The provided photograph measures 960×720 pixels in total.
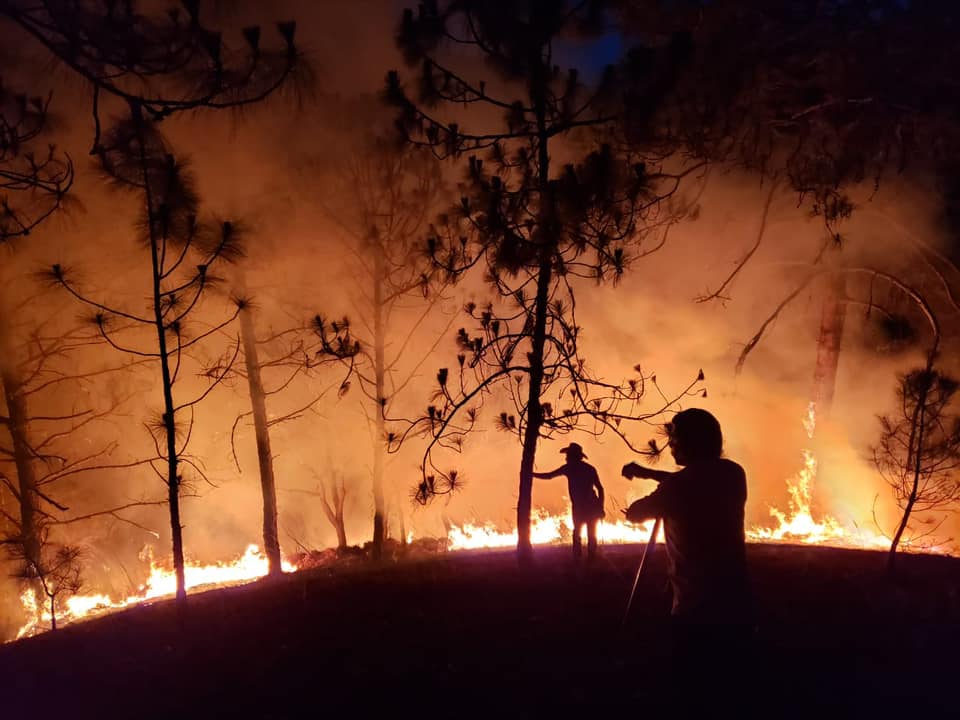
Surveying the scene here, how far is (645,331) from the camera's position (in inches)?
571

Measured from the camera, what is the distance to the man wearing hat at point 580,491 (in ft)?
18.6

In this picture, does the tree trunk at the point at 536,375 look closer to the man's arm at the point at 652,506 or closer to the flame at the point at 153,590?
the man's arm at the point at 652,506

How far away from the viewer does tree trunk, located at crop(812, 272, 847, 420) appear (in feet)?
38.9

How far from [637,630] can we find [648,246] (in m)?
10.9

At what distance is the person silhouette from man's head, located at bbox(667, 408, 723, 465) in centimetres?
4

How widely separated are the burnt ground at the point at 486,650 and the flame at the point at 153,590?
627cm

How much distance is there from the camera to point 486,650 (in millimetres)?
4488

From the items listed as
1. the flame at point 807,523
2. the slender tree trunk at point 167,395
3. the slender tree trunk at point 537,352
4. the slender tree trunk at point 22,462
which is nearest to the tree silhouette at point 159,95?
the slender tree trunk at point 167,395

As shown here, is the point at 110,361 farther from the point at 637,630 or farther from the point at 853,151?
the point at 853,151

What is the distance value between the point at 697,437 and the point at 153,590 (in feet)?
46.7

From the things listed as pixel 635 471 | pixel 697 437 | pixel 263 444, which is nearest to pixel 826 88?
pixel 635 471

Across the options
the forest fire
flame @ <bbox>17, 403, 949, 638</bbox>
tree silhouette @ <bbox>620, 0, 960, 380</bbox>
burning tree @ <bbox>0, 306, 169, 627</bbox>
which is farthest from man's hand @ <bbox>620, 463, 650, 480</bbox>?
burning tree @ <bbox>0, 306, 169, 627</bbox>

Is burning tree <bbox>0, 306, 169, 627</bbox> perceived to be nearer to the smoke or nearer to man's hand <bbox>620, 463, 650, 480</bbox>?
the smoke

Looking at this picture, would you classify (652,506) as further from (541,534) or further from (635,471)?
(541,534)
